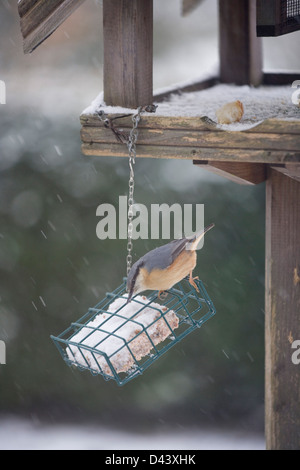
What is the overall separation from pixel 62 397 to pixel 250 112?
9.86ft

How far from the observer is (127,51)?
77.3 inches

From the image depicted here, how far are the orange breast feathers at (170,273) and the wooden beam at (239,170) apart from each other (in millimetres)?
253

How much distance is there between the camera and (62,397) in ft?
15.0

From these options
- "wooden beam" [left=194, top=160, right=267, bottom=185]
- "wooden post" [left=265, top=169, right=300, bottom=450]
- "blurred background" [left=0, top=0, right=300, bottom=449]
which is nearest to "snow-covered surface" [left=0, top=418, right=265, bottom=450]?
"blurred background" [left=0, top=0, right=300, bottom=449]

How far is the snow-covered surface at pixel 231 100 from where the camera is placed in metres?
1.94

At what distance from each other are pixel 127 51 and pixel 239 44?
3.86 feet

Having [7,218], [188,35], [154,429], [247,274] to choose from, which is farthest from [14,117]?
[154,429]

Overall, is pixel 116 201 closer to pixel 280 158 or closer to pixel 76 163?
pixel 76 163

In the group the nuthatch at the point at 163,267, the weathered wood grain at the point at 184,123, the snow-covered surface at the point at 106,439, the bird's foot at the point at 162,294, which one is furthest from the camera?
the snow-covered surface at the point at 106,439

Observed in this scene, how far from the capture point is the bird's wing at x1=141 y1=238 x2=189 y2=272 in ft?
6.28
